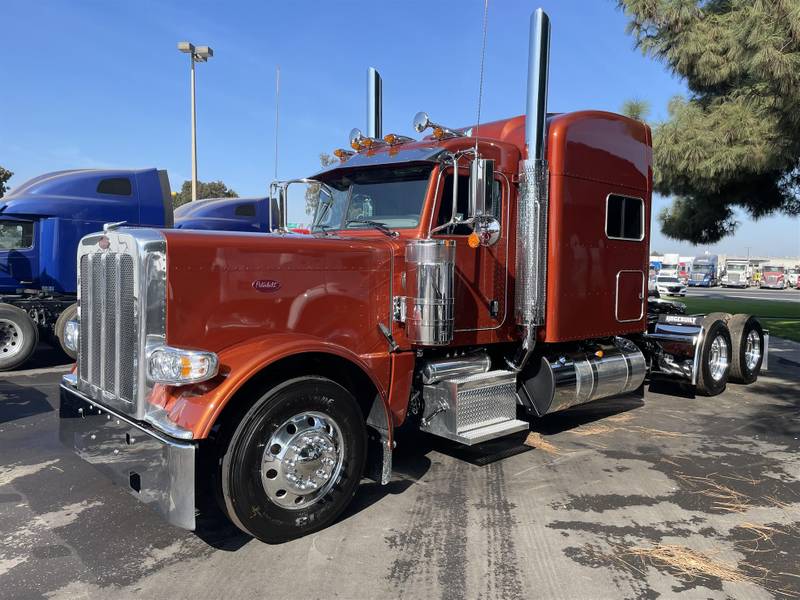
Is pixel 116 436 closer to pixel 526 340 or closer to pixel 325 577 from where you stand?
pixel 325 577

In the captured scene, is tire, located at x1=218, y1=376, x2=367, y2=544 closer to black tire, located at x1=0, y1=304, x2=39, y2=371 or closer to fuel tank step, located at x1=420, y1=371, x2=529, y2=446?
fuel tank step, located at x1=420, y1=371, x2=529, y2=446

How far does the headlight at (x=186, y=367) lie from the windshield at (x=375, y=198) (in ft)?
6.45

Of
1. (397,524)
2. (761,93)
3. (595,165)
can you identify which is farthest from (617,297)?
(761,93)

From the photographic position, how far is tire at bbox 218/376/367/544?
134 inches

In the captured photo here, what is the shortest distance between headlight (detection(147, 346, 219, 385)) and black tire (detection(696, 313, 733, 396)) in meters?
6.23

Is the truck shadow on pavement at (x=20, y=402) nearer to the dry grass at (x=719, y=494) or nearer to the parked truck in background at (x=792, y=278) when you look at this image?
the dry grass at (x=719, y=494)

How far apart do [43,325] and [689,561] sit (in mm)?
10288

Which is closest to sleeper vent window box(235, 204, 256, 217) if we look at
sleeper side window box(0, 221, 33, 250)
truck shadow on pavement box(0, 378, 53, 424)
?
sleeper side window box(0, 221, 33, 250)

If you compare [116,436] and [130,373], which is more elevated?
[130,373]

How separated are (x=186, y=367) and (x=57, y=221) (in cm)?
895

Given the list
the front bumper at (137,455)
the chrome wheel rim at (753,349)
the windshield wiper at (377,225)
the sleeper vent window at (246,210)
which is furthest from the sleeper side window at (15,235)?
the chrome wheel rim at (753,349)

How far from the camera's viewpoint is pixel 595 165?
5699 mm

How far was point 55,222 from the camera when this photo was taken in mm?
10641

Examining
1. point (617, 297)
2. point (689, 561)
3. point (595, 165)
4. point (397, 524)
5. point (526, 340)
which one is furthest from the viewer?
point (617, 297)
